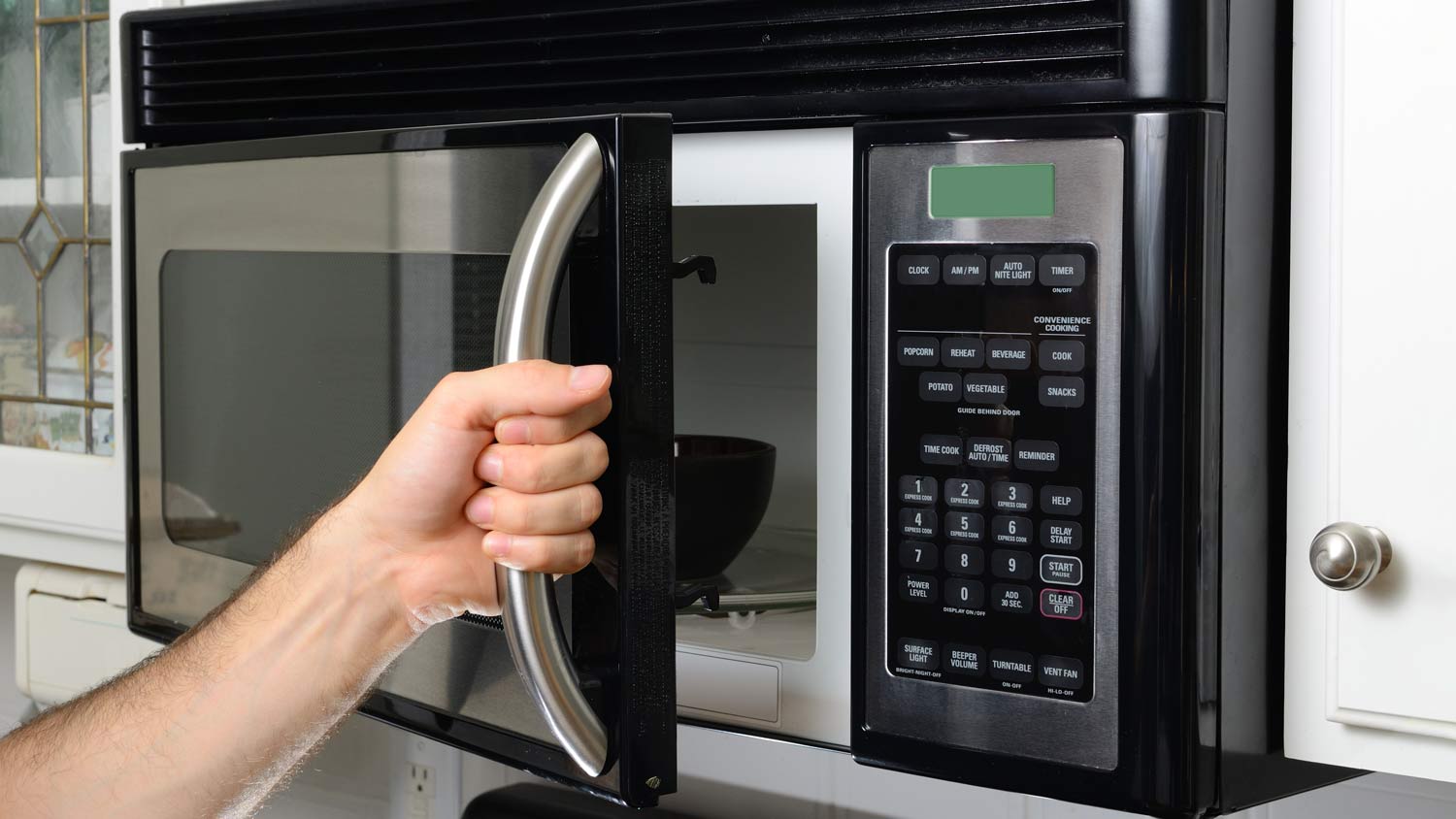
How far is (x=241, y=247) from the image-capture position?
0.82m

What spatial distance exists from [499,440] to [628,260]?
101 millimetres

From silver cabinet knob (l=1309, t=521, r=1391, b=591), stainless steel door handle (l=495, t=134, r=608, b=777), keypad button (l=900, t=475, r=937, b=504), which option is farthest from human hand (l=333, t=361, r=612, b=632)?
silver cabinet knob (l=1309, t=521, r=1391, b=591)

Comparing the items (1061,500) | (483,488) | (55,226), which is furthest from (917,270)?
(55,226)

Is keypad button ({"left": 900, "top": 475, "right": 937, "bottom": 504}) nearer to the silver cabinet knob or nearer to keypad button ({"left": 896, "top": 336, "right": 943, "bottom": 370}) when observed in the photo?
keypad button ({"left": 896, "top": 336, "right": 943, "bottom": 370})

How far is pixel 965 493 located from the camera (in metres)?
0.62

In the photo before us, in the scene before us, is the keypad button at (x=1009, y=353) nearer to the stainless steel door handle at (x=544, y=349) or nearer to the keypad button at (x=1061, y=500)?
the keypad button at (x=1061, y=500)

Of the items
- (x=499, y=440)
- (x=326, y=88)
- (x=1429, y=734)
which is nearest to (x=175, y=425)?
(x=326, y=88)

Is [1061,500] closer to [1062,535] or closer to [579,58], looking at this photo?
[1062,535]

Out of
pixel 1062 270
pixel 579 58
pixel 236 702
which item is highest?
pixel 579 58

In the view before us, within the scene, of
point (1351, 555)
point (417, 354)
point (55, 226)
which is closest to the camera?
point (1351, 555)

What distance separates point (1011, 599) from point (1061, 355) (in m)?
0.11

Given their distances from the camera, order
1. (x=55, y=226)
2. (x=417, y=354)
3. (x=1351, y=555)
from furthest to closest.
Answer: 1. (x=55, y=226)
2. (x=417, y=354)
3. (x=1351, y=555)

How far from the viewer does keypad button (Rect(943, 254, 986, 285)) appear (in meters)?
0.61

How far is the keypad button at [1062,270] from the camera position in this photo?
1.92 ft
